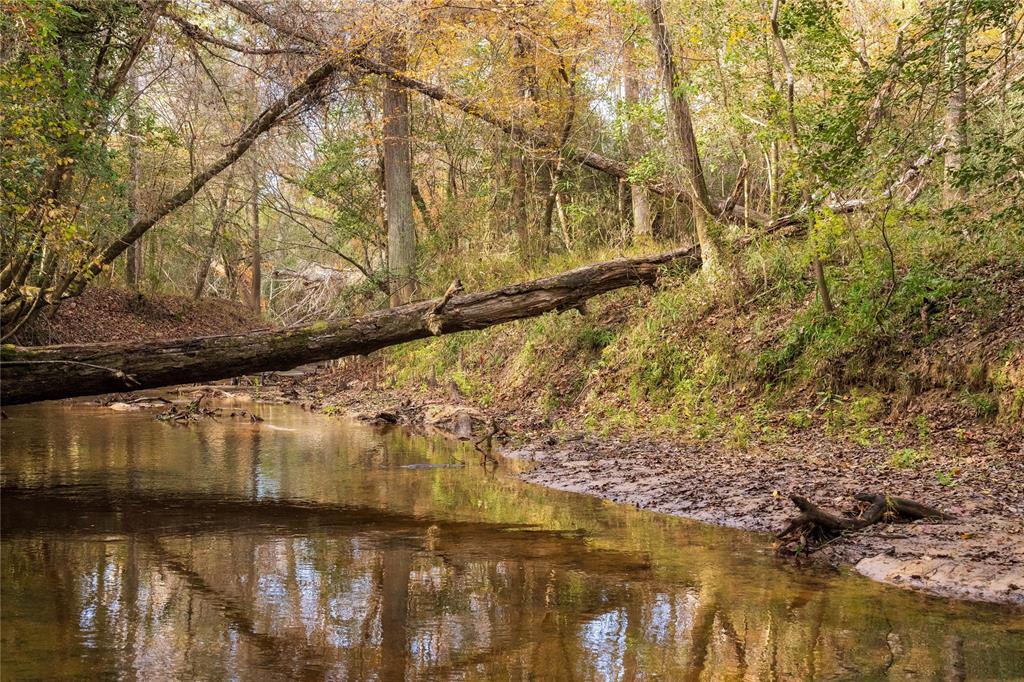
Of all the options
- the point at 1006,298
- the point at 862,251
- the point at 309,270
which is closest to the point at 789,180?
the point at 862,251

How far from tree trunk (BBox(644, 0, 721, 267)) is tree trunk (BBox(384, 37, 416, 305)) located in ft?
24.4

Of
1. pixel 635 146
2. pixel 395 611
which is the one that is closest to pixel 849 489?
pixel 395 611

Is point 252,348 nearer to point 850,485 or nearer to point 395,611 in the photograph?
point 395,611

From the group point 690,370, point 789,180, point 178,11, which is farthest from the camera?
point 178,11

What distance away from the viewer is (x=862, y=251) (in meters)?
11.1

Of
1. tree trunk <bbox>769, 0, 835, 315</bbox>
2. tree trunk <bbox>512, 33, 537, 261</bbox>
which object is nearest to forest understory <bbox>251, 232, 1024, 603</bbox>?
tree trunk <bbox>769, 0, 835, 315</bbox>

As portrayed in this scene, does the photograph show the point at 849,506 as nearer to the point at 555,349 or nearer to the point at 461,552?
the point at 461,552

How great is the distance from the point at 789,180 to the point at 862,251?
4.66ft

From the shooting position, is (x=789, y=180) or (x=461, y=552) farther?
(x=789, y=180)

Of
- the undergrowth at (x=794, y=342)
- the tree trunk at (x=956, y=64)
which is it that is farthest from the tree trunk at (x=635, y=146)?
the tree trunk at (x=956, y=64)

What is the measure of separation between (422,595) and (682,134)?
9.31 meters

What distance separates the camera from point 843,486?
25.9 feet

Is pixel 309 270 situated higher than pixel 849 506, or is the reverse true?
pixel 309 270

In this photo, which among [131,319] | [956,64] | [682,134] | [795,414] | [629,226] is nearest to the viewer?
[956,64]
